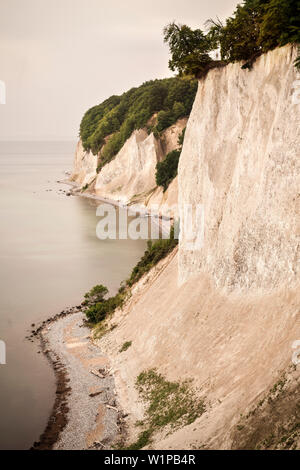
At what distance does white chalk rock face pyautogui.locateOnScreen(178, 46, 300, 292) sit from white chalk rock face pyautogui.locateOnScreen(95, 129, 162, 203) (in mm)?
50943

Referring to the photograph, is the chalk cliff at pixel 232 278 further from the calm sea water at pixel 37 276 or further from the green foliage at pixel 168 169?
the green foliage at pixel 168 169

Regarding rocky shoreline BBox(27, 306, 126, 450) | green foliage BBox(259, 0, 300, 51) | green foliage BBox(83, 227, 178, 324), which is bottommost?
rocky shoreline BBox(27, 306, 126, 450)

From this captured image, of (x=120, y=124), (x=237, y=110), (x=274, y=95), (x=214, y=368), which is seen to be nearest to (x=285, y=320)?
(x=214, y=368)

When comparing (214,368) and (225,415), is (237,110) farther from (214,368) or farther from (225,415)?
(225,415)

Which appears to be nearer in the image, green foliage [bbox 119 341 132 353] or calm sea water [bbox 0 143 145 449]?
calm sea water [bbox 0 143 145 449]

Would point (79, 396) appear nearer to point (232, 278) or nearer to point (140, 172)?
point (232, 278)

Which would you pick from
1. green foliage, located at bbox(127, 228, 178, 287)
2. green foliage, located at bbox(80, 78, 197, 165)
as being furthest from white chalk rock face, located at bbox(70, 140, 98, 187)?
green foliage, located at bbox(127, 228, 178, 287)

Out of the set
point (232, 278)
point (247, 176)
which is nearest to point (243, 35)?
point (247, 176)

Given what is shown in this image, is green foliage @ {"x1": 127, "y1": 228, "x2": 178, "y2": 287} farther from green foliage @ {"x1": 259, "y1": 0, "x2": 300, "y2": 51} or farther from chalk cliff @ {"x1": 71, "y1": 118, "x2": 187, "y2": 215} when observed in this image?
chalk cliff @ {"x1": 71, "y1": 118, "x2": 187, "y2": 215}

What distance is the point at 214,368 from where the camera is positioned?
1766 centimetres

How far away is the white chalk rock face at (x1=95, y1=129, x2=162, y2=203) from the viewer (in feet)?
255

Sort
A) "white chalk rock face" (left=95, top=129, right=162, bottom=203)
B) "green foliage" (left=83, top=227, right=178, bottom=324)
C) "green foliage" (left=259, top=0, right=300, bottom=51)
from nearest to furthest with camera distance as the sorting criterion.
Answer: "green foliage" (left=259, top=0, right=300, bottom=51) < "green foliage" (left=83, top=227, right=178, bottom=324) < "white chalk rock face" (left=95, top=129, right=162, bottom=203)

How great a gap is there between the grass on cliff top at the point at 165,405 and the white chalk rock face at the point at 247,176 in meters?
5.06
